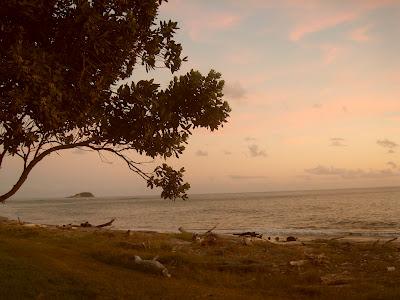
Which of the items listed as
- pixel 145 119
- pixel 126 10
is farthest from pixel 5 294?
pixel 126 10

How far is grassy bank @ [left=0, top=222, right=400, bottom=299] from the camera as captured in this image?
55.6ft

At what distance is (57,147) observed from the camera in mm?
13703

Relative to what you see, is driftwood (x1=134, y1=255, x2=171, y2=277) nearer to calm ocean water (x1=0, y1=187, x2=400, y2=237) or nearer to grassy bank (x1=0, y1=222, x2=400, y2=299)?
grassy bank (x1=0, y1=222, x2=400, y2=299)

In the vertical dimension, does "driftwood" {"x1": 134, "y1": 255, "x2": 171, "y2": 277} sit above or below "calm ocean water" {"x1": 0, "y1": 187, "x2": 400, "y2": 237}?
above

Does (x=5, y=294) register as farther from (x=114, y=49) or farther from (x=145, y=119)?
(x=114, y=49)

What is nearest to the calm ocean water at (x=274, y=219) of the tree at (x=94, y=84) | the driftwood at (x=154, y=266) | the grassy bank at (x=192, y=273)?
the grassy bank at (x=192, y=273)

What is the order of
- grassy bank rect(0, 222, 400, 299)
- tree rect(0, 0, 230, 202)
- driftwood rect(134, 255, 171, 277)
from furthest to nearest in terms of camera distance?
1. driftwood rect(134, 255, 171, 277)
2. grassy bank rect(0, 222, 400, 299)
3. tree rect(0, 0, 230, 202)

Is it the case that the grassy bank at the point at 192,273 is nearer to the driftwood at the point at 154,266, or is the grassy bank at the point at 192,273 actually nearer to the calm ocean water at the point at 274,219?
the driftwood at the point at 154,266

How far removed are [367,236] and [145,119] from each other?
40.2m

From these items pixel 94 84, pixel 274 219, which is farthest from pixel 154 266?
pixel 274 219

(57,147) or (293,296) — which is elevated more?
(57,147)

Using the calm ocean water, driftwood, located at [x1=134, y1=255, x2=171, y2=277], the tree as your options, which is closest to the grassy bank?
driftwood, located at [x1=134, y1=255, x2=171, y2=277]

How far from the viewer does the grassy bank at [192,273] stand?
55.6 feet

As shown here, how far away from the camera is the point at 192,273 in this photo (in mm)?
22172
